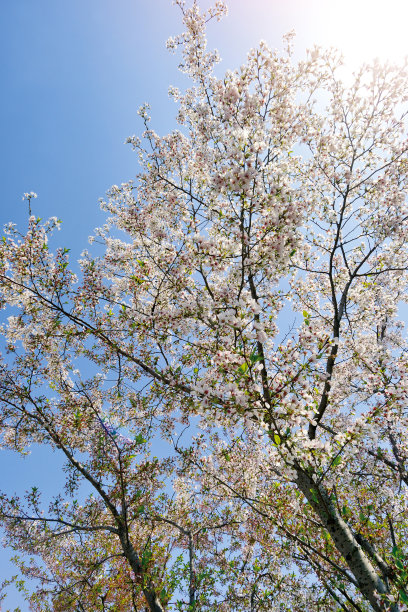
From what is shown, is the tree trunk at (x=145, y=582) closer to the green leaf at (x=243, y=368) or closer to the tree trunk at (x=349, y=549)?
the tree trunk at (x=349, y=549)

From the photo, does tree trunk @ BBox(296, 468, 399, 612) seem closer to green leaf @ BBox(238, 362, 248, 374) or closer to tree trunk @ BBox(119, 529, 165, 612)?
green leaf @ BBox(238, 362, 248, 374)

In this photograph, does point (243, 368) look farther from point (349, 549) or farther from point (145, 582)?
point (145, 582)

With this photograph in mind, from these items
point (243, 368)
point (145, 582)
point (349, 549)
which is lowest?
point (349, 549)

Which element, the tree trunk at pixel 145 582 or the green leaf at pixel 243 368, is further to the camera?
the tree trunk at pixel 145 582

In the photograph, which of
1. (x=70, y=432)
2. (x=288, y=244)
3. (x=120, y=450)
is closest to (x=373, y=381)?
(x=288, y=244)

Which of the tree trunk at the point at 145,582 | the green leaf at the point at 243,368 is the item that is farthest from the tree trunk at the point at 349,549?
the tree trunk at the point at 145,582

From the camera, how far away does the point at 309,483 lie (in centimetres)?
554

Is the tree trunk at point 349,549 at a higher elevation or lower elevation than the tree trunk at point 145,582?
lower

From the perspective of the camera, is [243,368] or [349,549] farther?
[349,549]

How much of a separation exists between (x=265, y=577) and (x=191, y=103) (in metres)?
14.0

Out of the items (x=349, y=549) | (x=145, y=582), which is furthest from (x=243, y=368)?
(x=145, y=582)

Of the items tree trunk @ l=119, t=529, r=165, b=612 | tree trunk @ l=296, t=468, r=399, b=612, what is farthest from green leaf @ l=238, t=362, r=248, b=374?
tree trunk @ l=119, t=529, r=165, b=612

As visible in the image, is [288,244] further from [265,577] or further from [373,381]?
[265,577]

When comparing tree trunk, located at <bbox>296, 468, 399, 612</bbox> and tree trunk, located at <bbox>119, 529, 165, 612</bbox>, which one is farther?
tree trunk, located at <bbox>119, 529, 165, 612</bbox>
